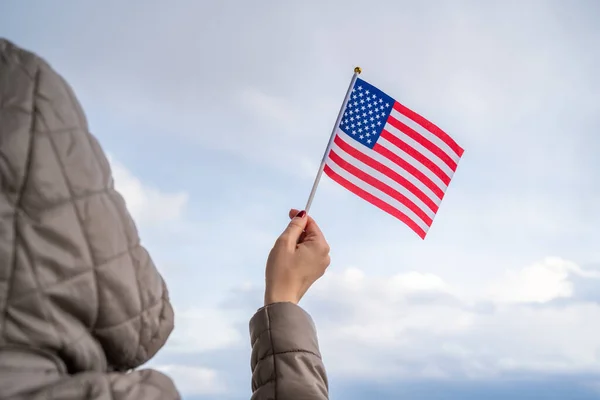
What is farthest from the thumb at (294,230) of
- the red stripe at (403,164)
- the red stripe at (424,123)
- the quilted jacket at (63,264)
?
the red stripe at (424,123)

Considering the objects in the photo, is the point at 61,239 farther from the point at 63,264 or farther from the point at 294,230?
the point at 294,230

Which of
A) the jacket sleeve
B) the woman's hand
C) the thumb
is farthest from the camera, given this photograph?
the thumb

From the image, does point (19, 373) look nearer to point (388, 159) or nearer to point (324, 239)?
point (324, 239)

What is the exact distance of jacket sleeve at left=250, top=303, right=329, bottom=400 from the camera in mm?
1432

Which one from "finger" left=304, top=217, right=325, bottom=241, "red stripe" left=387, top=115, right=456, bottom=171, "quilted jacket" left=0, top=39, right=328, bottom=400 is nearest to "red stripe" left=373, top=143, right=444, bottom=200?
"red stripe" left=387, top=115, right=456, bottom=171

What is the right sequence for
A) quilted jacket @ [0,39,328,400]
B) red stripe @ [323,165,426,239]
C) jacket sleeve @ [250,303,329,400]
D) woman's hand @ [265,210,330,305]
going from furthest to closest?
red stripe @ [323,165,426,239]
woman's hand @ [265,210,330,305]
jacket sleeve @ [250,303,329,400]
quilted jacket @ [0,39,328,400]

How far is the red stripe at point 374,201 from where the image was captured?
10.5 feet

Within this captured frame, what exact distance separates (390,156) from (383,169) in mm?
80

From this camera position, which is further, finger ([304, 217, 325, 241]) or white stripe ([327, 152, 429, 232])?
white stripe ([327, 152, 429, 232])

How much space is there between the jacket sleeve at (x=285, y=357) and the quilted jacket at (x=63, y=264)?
0.50 meters

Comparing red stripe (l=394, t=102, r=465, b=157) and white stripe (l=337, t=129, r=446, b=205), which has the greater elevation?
red stripe (l=394, t=102, r=465, b=157)

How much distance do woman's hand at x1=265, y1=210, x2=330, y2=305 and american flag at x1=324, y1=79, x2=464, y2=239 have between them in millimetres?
1283

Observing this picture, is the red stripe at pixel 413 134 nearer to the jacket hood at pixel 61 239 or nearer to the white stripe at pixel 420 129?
the white stripe at pixel 420 129

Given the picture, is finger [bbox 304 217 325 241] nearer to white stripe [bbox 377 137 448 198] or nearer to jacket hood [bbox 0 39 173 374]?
jacket hood [bbox 0 39 173 374]
